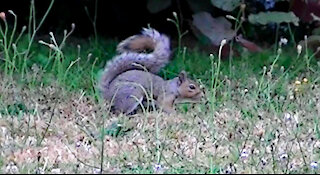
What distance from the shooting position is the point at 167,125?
4215mm

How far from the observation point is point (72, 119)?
171 inches

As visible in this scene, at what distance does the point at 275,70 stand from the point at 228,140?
1.90 meters

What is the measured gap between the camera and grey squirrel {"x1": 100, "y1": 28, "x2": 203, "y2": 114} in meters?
4.52

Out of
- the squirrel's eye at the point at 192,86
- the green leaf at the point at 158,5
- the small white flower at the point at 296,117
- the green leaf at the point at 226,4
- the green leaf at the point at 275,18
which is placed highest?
the green leaf at the point at 226,4

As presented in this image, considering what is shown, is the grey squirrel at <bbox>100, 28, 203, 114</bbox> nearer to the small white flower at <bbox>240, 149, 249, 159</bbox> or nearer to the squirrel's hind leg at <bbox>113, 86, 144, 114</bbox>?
the squirrel's hind leg at <bbox>113, 86, 144, 114</bbox>

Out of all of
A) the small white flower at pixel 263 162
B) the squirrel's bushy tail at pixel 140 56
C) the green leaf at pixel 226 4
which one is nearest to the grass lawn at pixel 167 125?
the small white flower at pixel 263 162

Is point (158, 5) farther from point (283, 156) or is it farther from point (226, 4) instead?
point (283, 156)

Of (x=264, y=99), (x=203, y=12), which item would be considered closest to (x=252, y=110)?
(x=264, y=99)

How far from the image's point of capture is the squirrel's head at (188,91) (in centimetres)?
471

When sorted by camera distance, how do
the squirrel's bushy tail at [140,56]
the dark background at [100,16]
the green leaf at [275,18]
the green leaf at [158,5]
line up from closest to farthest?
1. the squirrel's bushy tail at [140,56]
2. the green leaf at [275,18]
3. the green leaf at [158,5]
4. the dark background at [100,16]

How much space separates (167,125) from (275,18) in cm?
194

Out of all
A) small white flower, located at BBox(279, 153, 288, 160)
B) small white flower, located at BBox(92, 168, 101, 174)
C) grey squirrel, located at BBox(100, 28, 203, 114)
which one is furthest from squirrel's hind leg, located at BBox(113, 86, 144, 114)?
small white flower, located at BBox(92, 168, 101, 174)

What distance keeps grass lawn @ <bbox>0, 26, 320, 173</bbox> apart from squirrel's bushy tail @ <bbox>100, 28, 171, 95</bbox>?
0.49 feet

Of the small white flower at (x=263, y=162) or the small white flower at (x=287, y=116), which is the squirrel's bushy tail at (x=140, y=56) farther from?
the small white flower at (x=263, y=162)
